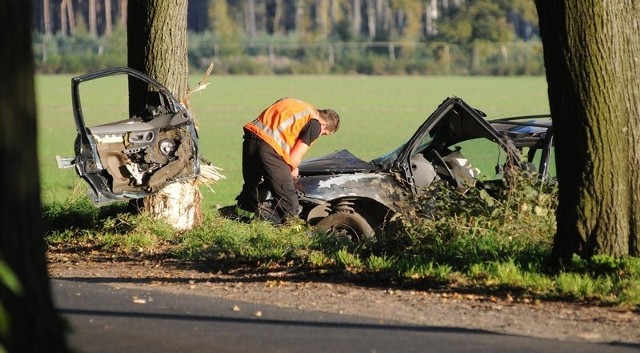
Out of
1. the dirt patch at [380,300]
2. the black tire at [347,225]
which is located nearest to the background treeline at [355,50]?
the black tire at [347,225]

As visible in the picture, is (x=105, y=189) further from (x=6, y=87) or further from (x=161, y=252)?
(x=6, y=87)

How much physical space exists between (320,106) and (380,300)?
35.0 meters

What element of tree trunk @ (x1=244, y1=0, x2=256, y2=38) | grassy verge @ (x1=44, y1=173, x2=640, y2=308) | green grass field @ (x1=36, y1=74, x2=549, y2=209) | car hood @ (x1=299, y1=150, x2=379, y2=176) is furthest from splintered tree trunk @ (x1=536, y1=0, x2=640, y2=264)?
tree trunk @ (x1=244, y1=0, x2=256, y2=38)

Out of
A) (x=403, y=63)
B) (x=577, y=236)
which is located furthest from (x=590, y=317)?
(x=403, y=63)

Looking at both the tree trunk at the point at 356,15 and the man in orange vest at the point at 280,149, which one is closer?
the man in orange vest at the point at 280,149

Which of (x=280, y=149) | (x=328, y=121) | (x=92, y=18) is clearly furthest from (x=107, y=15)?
(x=280, y=149)

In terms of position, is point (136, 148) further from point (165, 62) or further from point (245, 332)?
point (245, 332)

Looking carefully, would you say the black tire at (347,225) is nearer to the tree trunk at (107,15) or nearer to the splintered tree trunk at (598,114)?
the splintered tree trunk at (598,114)

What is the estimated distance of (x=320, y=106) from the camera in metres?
43.8

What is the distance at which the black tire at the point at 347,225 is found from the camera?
11.9m

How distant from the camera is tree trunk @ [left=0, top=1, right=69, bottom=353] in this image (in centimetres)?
448

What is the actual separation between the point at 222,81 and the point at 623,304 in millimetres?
58349

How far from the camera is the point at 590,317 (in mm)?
8250

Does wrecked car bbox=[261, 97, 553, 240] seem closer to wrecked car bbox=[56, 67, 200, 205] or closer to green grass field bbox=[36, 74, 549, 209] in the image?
wrecked car bbox=[56, 67, 200, 205]
